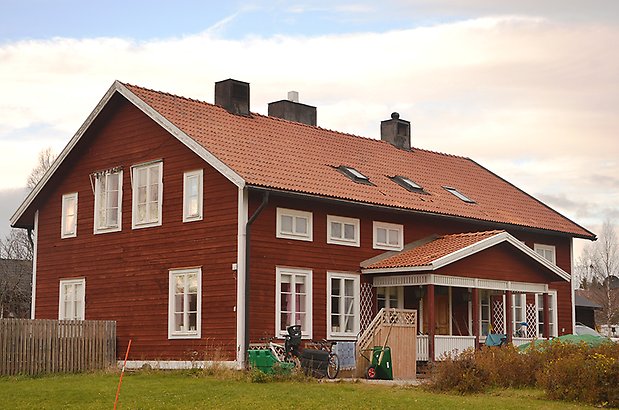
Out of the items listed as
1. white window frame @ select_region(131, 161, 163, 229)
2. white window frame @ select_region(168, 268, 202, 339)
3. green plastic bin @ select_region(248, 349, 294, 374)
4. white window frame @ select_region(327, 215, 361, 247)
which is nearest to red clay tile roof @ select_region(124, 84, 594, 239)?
white window frame @ select_region(327, 215, 361, 247)

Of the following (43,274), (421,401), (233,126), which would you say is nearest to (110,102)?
(233,126)

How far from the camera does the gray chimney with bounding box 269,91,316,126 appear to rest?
1406 inches

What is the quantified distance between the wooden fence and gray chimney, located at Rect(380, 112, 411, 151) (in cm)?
1416

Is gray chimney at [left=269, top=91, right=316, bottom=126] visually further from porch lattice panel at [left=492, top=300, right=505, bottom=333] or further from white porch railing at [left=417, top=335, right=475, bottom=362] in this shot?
white porch railing at [left=417, top=335, right=475, bottom=362]

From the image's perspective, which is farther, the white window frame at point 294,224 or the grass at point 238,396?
the white window frame at point 294,224

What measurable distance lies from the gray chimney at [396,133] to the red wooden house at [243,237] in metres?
3.51

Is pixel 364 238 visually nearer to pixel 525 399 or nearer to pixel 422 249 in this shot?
pixel 422 249

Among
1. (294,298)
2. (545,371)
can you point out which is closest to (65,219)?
(294,298)

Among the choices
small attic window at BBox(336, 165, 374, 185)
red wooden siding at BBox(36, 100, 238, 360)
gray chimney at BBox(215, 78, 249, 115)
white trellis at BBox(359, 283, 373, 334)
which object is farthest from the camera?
gray chimney at BBox(215, 78, 249, 115)

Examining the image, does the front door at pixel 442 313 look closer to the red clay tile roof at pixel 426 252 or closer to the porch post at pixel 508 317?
the red clay tile roof at pixel 426 252

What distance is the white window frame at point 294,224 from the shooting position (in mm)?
27552

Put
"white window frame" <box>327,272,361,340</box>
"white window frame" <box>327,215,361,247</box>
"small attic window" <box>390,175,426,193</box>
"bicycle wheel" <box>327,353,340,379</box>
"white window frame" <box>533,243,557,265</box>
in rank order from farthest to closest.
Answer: "white window frame" <box>533,243,557,265</box>, "small attic window" <box>390,175,426,193</box>, "white window frame" <box>327,215,361,247</box>, "white window frame" <box>327,272,361,340</box>, "bicycle wheel" <box>327,353,340,379</box>

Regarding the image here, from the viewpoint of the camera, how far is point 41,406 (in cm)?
1961

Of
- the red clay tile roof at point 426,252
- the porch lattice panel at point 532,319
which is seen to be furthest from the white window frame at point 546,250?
the red clay tile roof at point 426,252
